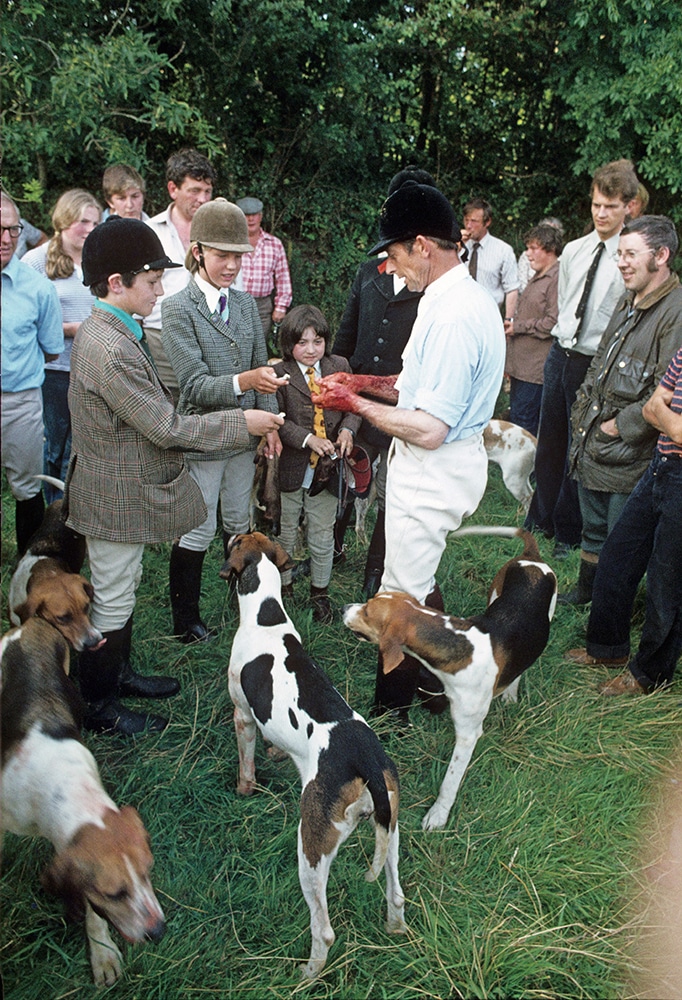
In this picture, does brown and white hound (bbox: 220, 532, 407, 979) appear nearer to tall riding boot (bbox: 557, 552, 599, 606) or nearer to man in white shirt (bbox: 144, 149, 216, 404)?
man in white shirt (bbox: 144, 149, 216, 404)

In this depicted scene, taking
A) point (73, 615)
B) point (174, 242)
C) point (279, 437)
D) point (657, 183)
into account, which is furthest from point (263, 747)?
point (657, 183)

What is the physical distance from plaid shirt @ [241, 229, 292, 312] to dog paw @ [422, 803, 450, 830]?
4969 mm

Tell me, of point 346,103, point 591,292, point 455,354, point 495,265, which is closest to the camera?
point 455,354

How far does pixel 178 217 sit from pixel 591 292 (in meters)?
2.97

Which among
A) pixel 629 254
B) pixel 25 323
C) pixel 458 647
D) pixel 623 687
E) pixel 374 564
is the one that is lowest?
pixel 623 687

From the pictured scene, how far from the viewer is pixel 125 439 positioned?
10.9ft

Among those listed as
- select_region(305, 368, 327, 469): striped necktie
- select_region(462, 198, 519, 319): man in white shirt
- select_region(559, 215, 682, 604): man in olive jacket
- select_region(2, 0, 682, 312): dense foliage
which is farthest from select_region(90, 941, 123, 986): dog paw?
select_region(2, 0, 682, 312): dense foliage

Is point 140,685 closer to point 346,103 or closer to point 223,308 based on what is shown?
point 223,308

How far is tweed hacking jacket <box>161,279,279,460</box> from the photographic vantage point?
3926 millimetres

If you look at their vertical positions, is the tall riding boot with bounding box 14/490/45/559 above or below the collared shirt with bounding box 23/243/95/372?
below

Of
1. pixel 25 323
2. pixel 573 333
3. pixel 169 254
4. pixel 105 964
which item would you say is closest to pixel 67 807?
pixel 105 964

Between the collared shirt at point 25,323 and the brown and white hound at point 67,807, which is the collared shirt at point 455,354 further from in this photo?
the collared shirt at point 25,323

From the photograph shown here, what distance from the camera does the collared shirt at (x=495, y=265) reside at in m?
7.51

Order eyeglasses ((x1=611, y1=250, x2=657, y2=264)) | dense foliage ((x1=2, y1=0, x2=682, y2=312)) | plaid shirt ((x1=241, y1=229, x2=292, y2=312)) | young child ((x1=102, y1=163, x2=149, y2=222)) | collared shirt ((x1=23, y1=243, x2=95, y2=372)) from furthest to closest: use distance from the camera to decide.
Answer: dense foliage ((x1=2, y1=0, x2=682, y2=312)) < plaid shirt ((x1=241, y1=229, x2=292, y2=312)) < young child ((x1=102, y1=163, x2=149, y2=222)) < collared shirt ((x1=23, y1=243, x2=95, y2=372)) < eyeglasses ((x1=611, y1=250, x2=657, y2=264))
